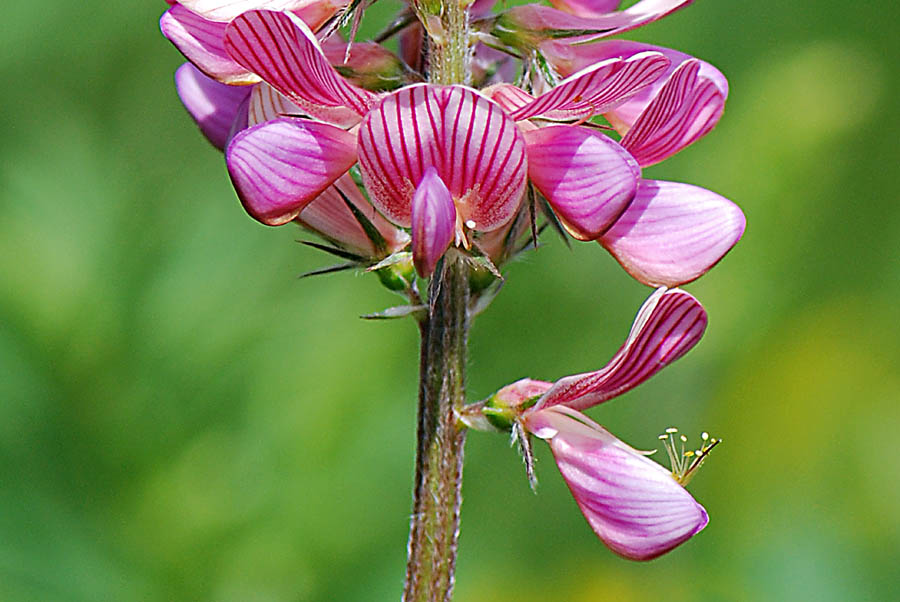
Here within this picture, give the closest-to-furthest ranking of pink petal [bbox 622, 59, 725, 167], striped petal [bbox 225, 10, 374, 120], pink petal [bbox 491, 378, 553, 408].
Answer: striped petal [bbox 225, 10, 374, 120] < pink petal [bbox 622, 59, 725, 167] < pink petal [bbox 491, 378, 553, 408]

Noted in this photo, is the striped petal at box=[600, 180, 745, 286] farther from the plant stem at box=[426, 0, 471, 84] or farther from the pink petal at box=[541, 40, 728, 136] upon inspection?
the plant stem at box=[426, 0, 471, 84]

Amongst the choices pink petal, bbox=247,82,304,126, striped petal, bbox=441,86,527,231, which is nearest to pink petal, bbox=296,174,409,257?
pink petal, bbox=247,82,304,126

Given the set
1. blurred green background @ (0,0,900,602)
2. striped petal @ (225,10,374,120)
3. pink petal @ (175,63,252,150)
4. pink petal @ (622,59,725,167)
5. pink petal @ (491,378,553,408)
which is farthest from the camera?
blurred green background @ (0,0,900,602)

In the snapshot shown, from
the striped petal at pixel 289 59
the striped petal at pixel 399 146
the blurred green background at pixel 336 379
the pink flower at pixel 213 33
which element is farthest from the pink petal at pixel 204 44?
the blurred green background at pixel 336 379

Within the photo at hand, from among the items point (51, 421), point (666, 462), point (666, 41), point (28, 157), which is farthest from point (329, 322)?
point (666, 41)

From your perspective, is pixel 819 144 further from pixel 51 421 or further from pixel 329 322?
pixel 51 421

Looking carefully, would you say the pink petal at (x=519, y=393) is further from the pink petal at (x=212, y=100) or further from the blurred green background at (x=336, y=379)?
the blurred green background at (x=336, y=379)

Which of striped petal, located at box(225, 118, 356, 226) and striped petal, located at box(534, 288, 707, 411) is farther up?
striped petal, located at box(225, 118, 356, 226)

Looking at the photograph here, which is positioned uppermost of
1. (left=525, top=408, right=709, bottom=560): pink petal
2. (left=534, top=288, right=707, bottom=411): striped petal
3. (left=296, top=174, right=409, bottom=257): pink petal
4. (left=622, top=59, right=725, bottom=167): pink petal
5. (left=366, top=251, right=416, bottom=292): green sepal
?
(left=622, top=59, right=725, bottom=167): pink petal
